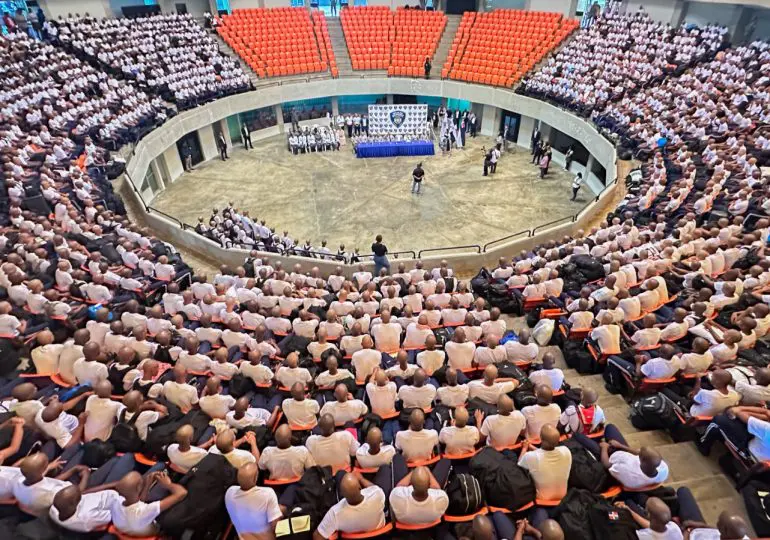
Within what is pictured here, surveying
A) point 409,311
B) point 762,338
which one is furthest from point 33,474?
point 762,338

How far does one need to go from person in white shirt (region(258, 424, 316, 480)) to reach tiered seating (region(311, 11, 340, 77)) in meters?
27.6

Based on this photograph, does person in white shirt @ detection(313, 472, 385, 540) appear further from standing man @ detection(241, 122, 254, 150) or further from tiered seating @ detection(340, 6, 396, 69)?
tiered seating @ detection(340, 6, 396, 69)

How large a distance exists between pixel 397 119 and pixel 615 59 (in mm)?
12354

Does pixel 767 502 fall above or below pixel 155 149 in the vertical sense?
above

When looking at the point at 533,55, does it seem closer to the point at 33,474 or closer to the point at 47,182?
the point at 47,182

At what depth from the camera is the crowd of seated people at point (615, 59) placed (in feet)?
74.1

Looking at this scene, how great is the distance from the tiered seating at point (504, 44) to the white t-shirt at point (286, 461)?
26342mm

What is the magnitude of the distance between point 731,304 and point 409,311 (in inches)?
230

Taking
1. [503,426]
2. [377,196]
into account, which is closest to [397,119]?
[377,196]

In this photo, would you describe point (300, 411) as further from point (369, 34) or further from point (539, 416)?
point (369, 34)

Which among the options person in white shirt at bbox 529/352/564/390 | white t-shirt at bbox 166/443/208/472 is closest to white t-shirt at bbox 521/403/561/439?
person in white shirt at bbox 529/352/564/390

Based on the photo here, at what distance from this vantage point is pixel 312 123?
97.0 ft

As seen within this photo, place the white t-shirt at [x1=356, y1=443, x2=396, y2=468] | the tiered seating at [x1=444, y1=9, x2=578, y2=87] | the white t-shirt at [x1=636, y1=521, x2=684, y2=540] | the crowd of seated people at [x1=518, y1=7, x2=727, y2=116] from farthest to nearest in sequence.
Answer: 1. the tiered seating at [x1=444, y1=9, x2=578, y2=87]
2. the crowd of seated people at [x1=518, y1=7, x2=727, y2=116]
3. the white t-shirt at [x1=356, y1=443, x2=396, y2=468]
4. the white t-shirt at [x1=636, y1=521, x2=684, y2=540]

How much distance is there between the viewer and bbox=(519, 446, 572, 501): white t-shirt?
15.5 feet
